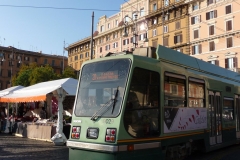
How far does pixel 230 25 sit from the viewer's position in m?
39.1

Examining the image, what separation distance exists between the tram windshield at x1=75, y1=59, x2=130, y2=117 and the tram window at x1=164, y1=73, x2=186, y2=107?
4.53 ft

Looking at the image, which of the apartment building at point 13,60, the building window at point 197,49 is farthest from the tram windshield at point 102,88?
the apartment building at point 13,60

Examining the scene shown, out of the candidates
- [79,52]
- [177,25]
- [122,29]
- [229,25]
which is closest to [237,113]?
[229,25]

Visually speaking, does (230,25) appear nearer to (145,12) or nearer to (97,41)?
(145,12)

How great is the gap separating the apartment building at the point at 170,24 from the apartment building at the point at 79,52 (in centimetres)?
2281

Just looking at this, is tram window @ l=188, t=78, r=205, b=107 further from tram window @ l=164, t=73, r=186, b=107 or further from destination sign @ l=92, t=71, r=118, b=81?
destination sign @ l=92, t=71, r=118, b=81

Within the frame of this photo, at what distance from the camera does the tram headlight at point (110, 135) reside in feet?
19.2

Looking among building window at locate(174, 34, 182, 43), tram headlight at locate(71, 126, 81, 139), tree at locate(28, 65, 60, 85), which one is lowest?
tram headlight at locate(71, 126, 81, 139)

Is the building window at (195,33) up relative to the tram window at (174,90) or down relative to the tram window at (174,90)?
up

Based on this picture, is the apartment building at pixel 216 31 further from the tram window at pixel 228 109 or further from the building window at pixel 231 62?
the tram window at pixel 228 109

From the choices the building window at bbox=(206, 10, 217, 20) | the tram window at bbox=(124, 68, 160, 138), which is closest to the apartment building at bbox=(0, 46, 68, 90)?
the building window at bbox=(206, 10, 217, 20)

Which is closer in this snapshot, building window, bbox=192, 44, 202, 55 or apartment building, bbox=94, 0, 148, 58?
building window, bbox=192, 44, 202, 55

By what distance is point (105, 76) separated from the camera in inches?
261

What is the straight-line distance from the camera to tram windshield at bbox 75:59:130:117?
620cm
